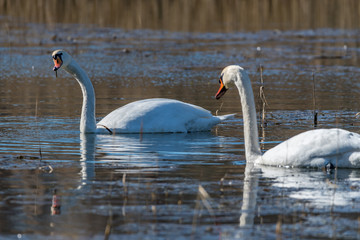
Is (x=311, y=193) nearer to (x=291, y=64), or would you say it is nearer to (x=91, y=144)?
(x=91, y=144)

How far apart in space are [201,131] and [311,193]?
190 inches

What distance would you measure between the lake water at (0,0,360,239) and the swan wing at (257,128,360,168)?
0.13m

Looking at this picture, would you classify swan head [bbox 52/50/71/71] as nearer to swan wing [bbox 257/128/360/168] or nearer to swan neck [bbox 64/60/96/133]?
swan neck [bbox 64/60/96/133]

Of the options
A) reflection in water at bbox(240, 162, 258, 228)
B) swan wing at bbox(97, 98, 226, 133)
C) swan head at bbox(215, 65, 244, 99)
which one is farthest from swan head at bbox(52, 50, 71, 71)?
reflection in water at bbox(240, 162, 258, 228)

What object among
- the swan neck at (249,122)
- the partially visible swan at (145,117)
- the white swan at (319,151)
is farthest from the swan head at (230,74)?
the partially visible swan at (145,117)

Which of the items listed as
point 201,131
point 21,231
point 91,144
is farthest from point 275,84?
point 21,231

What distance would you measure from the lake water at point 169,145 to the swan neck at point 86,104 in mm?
210

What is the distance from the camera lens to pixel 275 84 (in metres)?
15.6

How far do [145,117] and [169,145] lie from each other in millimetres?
1120

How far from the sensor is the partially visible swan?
10953mm

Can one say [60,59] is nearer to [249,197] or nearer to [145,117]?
[145,117]

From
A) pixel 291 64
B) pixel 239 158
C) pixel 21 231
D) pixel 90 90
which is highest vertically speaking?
pixel 291 64

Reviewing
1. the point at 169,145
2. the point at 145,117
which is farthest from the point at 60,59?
the point at 169,145

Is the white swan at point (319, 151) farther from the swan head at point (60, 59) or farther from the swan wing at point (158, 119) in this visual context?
the swan head at point (60, 59)
